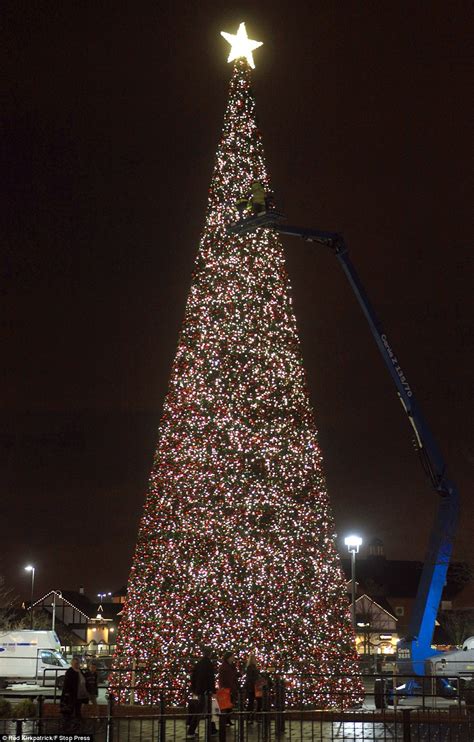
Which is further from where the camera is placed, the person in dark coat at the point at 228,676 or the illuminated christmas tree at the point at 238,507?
the illuminated christmas tree at the point at 238,507

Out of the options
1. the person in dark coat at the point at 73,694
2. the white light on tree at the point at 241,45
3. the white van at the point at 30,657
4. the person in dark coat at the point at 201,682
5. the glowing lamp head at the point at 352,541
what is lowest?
the person in dark coat at the point at 73,694

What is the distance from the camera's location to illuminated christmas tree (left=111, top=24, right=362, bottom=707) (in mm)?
22141

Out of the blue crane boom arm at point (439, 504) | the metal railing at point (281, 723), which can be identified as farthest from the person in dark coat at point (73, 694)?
the blue crane boom arm at point (439, 504)

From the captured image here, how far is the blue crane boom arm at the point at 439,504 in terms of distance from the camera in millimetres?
24312

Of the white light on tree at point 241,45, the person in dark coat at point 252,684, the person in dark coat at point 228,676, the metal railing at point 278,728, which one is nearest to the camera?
the metal railing at point 278,728

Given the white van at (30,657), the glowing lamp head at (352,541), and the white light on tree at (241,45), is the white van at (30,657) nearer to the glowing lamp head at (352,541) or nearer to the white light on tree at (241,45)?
the glowing lamp head at (352,541)

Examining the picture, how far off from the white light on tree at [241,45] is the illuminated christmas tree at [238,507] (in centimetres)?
374

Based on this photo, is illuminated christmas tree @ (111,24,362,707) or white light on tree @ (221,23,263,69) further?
white light on tree @ (221,23,263,69)

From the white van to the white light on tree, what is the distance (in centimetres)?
1894

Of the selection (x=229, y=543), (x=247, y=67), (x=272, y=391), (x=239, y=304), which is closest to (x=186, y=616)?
(x=229, y=543)

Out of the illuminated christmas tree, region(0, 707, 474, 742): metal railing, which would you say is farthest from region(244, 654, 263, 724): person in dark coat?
the illuminated christmas tree

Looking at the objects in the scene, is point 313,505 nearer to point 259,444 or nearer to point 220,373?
point 259,444

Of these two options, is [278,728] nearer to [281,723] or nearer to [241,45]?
[281,723]

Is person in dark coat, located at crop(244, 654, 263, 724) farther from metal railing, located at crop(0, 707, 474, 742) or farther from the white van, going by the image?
the white van
